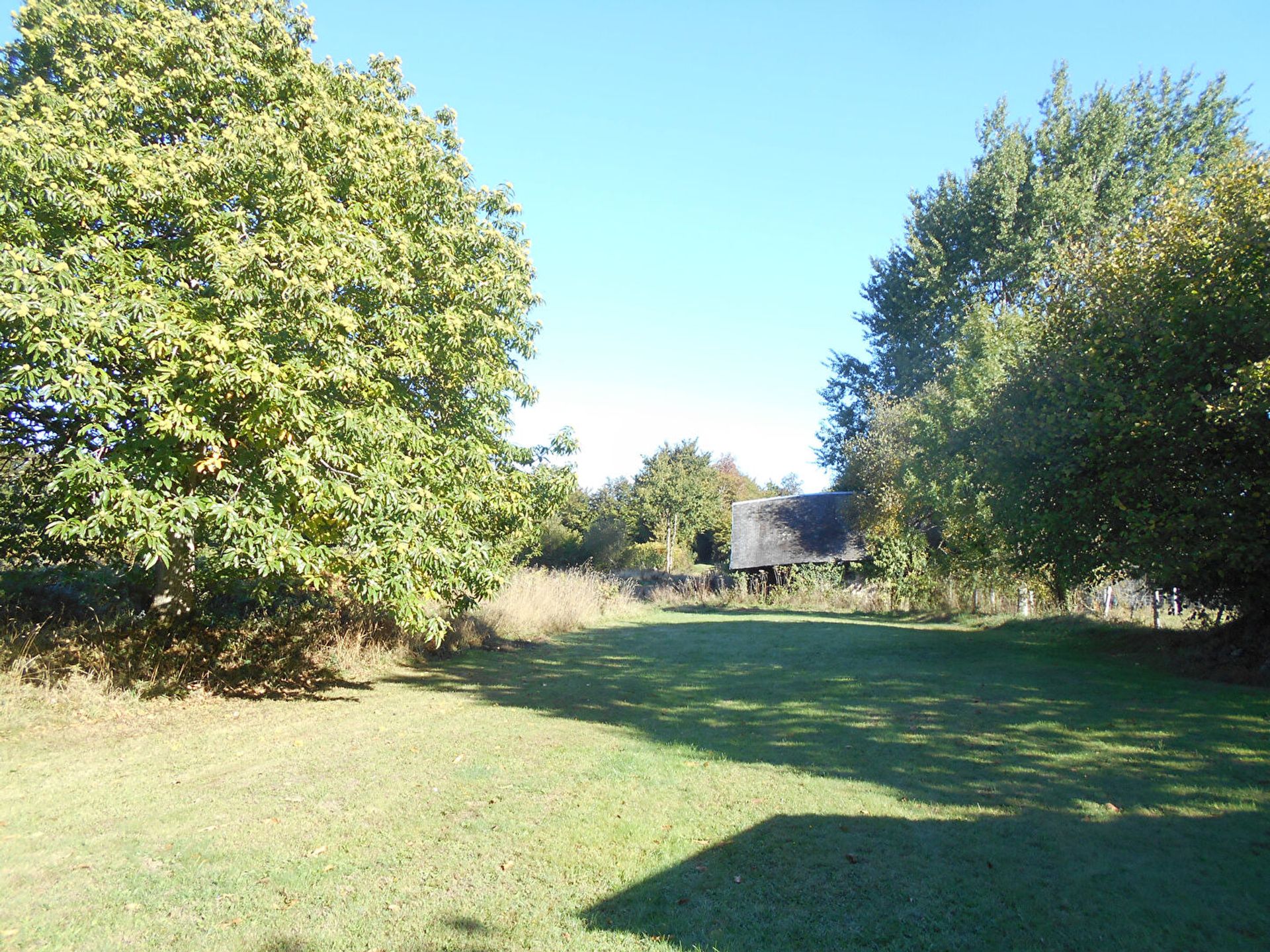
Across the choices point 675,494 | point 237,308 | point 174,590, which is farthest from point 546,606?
point 675,494

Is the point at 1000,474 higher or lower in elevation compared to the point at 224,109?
lower

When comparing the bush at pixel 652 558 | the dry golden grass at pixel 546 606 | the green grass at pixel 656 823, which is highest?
the bush at pixel 652 558

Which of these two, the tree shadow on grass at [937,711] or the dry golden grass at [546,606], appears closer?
the tree shadow on grass at [937,711]

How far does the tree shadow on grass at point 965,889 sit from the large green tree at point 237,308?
4.94m

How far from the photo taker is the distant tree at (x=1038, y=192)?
30969 millimetres

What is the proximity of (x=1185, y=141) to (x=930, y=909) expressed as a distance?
39.0 meters

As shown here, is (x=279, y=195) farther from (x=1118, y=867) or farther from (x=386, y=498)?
(x=1118, y=867)

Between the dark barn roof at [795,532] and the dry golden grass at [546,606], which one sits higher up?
the dark barn roof at [795,532]

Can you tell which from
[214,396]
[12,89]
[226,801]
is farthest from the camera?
[12,89]

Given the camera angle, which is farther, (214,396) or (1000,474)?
(1000,474)

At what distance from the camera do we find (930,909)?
380cm

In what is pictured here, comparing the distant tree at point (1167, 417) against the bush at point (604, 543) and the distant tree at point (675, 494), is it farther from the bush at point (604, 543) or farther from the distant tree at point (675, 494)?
the distant tree at point (675, 494)

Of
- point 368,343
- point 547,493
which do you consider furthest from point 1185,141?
point 368,343

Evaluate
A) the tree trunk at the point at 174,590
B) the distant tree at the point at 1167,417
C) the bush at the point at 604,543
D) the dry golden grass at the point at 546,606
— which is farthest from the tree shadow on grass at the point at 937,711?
the bush at the point at 604,543
